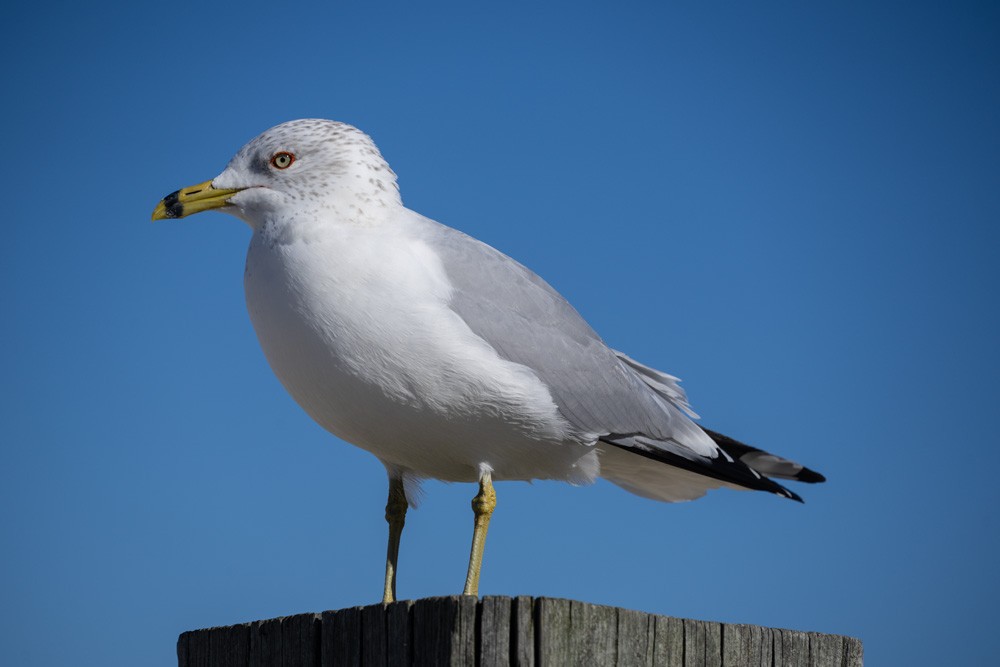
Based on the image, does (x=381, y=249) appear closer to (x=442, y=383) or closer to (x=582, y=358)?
(x=442, y=383)

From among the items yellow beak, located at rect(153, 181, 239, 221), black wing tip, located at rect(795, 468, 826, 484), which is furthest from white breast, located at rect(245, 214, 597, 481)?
black wing tip, located at rect(795, 468, 826, 484)

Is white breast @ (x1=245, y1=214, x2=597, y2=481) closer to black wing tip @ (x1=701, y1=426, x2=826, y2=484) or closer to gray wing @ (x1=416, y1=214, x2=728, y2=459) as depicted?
gray wing @ (x1=416, y1=214, x2=728, y2=459)

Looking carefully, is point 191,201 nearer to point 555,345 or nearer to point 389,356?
point 389,356

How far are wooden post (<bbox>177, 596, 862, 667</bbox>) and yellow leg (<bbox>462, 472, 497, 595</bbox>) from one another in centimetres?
107

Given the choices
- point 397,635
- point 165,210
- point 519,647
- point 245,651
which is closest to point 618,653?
point 519,647

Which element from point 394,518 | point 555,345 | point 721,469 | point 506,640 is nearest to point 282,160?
point 555,345

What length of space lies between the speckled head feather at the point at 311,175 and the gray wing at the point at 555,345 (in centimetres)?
33

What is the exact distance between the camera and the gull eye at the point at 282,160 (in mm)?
4996

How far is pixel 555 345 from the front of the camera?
4.93 m

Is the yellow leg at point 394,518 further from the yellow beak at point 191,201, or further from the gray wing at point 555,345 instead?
the yellow beak at point 191,201

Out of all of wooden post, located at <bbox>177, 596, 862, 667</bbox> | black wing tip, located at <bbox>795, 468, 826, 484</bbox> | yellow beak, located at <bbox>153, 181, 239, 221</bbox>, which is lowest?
wooden post, located at <bbox>177, 596, 862, 667</bbox>

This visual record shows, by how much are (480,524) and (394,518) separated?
62cm

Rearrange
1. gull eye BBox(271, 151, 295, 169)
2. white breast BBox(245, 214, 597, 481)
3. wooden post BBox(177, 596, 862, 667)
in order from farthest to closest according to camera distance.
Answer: gull eye BBox(271, 151, 295, 169) → white breast BBox(245, 214, 597, 481) → wooden post BBox(177, 596, 862, 667)

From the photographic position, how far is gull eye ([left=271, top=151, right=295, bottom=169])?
4996 mm
